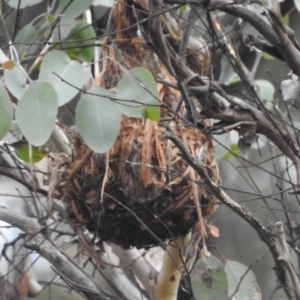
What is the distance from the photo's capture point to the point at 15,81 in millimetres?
1005

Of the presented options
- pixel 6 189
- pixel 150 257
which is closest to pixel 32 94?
pixel 150 257

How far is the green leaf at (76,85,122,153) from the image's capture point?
0.96 m

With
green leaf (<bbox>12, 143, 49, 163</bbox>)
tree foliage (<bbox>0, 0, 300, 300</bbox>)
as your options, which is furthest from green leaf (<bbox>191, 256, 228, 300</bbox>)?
green leaf (<bbox>12, 143, 49, 163</bbox>)

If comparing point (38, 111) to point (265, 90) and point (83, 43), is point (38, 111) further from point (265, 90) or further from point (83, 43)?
point (265, 90)

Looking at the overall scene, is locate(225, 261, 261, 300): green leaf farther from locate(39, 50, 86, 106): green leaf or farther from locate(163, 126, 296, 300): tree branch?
locate(39, 50, 86, 106): green leaf

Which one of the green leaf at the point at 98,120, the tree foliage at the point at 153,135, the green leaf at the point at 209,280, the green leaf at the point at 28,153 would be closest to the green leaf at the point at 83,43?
the tree foliage at the point at 153,135

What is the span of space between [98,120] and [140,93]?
0.29ft

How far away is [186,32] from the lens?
2.90 feet

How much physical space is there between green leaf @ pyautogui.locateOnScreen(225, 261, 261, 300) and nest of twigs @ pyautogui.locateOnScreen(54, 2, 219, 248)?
0.16 m

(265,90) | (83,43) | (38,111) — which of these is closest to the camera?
(38,111)

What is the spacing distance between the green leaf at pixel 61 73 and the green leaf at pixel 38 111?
0.09 metres

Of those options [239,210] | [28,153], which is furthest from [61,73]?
[239,210]

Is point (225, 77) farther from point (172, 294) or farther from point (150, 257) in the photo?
point (172, 294)

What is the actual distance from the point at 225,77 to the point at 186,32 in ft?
2.76
